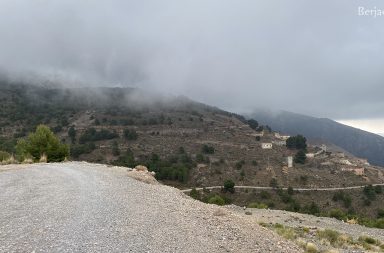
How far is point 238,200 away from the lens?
297 ft

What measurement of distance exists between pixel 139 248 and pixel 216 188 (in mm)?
89558

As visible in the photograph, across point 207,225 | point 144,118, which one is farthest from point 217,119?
point 207,225

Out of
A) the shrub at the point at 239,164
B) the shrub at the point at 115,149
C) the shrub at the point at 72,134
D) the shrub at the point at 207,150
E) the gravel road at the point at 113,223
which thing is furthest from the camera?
the shrub at the point at 207,150

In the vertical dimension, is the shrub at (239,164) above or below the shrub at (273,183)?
above

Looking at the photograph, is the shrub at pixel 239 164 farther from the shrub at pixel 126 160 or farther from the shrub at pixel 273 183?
the shrub at pixel 126 160

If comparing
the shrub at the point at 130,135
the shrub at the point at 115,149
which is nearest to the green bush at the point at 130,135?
the shrub at the point at 130,135

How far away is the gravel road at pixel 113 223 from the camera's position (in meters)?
10.5

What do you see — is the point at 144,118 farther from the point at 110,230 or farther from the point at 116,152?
the point at 110,230

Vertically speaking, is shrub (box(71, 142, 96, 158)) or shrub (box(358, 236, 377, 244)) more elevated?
shrub (box(358, 236, 377, 244))

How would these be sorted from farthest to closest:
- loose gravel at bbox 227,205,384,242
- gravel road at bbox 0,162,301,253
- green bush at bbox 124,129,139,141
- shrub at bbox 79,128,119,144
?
green bush at bbox 124,129,139,141 < shrub at bbox 79,128,119,144 < loose gravel at bbox 227,205,384,242 < gravel road at bbox 0,162,301,253

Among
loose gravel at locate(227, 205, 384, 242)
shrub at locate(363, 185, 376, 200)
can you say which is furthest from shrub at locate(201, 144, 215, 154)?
loose gravel at locate(227, 205, 384, 242)

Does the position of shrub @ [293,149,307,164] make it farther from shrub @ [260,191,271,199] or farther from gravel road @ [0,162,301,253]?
gravel road @ [0,162,301,253]

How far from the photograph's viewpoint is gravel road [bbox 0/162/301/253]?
10531 millimetres

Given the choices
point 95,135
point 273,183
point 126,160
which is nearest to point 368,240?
point 273,183
